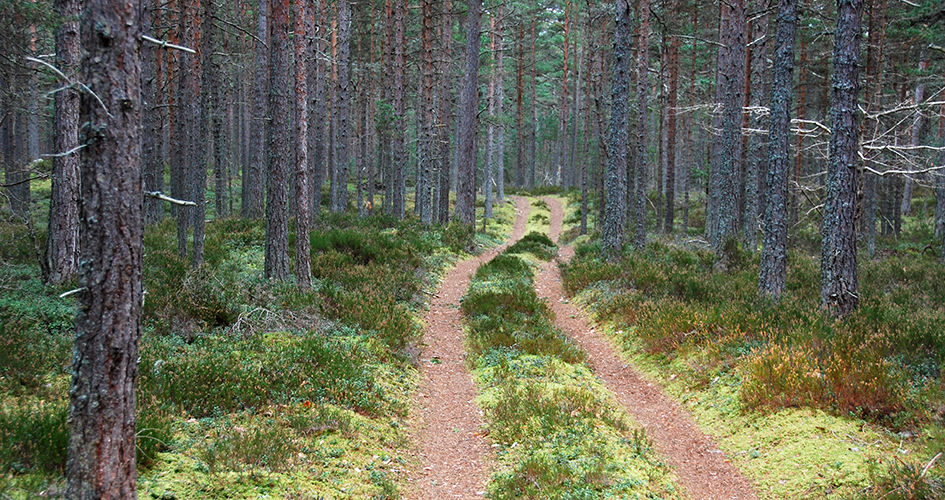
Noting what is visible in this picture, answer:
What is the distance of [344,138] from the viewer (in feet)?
74.4

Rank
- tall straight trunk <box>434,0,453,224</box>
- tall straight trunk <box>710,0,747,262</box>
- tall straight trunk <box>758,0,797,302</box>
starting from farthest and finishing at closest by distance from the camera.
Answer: tall straight trunk <box>434,0,453,224</box>, tall straight trunk <box>710,0,747,262</box>, tall straight trunk <box>758,0,797,302</box>

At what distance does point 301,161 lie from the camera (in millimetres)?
10828

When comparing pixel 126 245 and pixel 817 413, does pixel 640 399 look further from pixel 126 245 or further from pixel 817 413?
pixel 126 245

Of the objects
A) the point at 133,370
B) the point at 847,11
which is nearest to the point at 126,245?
the point at 133,370

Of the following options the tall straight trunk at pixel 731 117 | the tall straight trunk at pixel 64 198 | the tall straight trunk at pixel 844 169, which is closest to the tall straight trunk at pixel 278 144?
the tall straight trunk at pixel 64 198

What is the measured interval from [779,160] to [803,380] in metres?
5.67

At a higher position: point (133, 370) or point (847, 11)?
point (847, 11)

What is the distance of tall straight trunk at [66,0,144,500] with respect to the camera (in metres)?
3.49

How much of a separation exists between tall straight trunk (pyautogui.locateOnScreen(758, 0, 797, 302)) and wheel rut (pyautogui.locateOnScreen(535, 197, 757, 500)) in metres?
3.59

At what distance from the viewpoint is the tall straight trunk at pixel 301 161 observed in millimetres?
10578

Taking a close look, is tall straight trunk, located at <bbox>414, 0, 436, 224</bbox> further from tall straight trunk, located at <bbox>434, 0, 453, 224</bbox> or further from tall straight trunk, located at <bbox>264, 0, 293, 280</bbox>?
tall straight trunk, located at <bbox>264, 0, 293, 280</bbox>

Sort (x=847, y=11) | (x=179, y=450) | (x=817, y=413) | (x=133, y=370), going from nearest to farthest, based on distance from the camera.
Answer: (x=133, y=370), (x=179, y=450), (x=817, y=413), (x=847, y=11)

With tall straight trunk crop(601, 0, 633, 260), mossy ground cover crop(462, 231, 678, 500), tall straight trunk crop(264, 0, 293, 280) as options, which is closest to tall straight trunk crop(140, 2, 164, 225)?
tall straight trunk crop(264, 0, 293, 280)

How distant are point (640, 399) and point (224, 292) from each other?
7.02m
